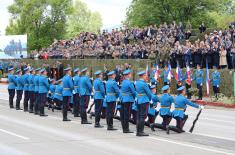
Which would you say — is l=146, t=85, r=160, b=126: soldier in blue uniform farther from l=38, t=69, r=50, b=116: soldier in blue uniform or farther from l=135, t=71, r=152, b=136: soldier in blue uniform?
l=38, t=69, r=50, b=116: soldier in blue uniform

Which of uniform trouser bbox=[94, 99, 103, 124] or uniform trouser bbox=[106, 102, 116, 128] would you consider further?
uniform trouser bbox=[94, 99, 103, 124]

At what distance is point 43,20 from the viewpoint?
77.0m

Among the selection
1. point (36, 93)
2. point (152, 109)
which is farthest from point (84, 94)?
point (36, 93)

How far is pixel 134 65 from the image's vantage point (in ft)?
116

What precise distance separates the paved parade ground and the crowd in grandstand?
1075 cm

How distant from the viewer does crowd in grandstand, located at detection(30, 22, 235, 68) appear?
1187 inches

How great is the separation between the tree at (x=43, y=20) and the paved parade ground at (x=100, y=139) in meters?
57.1

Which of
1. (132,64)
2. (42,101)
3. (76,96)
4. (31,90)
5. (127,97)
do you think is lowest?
(42,101)

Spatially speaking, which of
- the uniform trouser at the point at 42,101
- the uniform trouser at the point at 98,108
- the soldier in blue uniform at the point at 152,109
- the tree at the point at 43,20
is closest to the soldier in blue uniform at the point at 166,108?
the soldier in blue uniform at the point at 152,109

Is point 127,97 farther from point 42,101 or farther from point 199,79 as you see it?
point 199,79

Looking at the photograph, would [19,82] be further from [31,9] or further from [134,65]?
[31,9]

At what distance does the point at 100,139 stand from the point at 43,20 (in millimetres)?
63524

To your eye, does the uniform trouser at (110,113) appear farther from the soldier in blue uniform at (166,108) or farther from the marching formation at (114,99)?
the soldier in blue uniform at (166,108)

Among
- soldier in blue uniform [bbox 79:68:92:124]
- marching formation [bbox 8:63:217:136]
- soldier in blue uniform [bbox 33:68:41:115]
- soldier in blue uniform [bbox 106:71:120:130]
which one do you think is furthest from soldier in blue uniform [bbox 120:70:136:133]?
soldier in blue uniform [bbox 33:68:41:115]
